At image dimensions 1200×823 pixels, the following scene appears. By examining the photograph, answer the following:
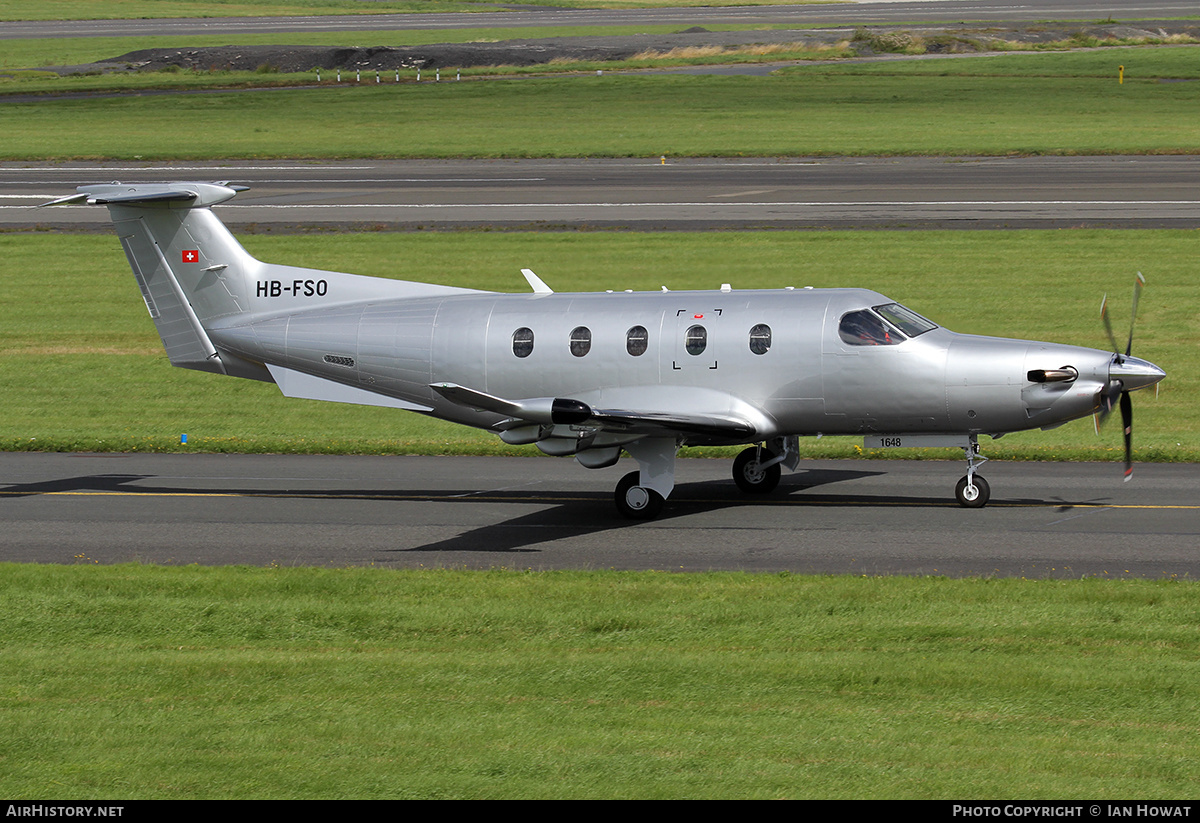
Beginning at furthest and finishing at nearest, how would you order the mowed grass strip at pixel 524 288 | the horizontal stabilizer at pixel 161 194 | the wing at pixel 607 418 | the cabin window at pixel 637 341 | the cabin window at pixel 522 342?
the mowed grass strip at pixel 524 288, the horizontal stabilizer at pixel 161 194, the cabin window at pixel 522 342, the cabin window at pixel 637 341, the wing at pixel 607 418

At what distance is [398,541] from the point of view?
18312 mm

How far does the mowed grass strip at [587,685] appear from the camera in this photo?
9.24 m

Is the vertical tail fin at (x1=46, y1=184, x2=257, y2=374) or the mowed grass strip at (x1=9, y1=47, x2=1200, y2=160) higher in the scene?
the mowed grass strip at (x1=9, y1=47, x2=1200, y2=160)

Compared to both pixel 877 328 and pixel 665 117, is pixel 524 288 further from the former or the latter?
pixel 665 117

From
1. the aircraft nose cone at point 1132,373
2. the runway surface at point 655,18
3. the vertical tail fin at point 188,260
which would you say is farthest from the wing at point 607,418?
the runway surface at point 655,18

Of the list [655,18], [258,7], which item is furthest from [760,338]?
[258,7]

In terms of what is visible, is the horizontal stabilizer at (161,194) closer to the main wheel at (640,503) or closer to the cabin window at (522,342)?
the cabin window at (522,342)

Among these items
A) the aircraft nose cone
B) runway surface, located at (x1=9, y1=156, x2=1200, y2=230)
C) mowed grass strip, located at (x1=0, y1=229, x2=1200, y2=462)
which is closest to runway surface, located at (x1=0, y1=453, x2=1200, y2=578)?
the aircraft nose cone

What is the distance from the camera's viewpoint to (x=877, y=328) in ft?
63.5

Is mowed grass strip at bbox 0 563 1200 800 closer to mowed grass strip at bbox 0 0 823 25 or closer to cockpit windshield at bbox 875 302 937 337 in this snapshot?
cockpit windshield at bbox 875 302 937 337

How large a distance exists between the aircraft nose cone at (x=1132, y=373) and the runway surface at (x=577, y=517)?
1837 millimetres

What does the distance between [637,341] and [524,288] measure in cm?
1699

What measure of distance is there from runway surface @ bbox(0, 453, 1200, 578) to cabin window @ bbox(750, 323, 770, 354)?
2382mm

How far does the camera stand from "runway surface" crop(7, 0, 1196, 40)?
96.8 metres
